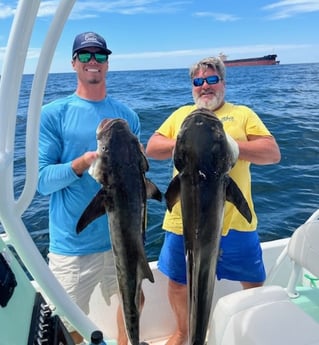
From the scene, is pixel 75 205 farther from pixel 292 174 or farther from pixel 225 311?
pixel 292 174

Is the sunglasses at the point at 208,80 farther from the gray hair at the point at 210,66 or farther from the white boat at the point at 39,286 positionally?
the white boat at the point at 39,286

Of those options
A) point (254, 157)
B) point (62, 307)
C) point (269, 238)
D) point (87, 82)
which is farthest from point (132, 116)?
point (269, 238)

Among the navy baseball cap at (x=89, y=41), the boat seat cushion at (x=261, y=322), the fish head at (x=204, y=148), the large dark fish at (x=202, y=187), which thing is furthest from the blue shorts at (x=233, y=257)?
the navy baseball cap at (x=89, y=41)

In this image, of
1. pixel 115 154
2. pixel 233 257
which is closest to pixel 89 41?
pixel 115 154

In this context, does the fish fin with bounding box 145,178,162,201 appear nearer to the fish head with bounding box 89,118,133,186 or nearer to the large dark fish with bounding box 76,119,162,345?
the large dark fish with bounding box 76,119,162,345

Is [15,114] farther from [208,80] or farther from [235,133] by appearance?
[235,133]

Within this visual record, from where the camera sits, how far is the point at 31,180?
205 centimetres

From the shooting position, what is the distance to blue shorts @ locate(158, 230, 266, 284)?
3297 mm

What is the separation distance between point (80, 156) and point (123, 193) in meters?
1.07

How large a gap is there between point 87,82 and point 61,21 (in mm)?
1283

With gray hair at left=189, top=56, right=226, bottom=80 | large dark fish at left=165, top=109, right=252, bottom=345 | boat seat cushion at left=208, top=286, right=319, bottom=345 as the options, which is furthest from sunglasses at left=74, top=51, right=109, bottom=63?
boat seat cushion at left=208, top=286, right=319, bottom=345

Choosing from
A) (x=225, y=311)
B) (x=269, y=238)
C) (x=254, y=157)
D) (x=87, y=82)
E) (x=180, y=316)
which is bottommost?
(x=269, y=238)

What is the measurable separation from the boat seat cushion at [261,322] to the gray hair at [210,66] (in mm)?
1562

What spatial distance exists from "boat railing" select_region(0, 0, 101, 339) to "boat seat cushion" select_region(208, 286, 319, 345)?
987 mm
